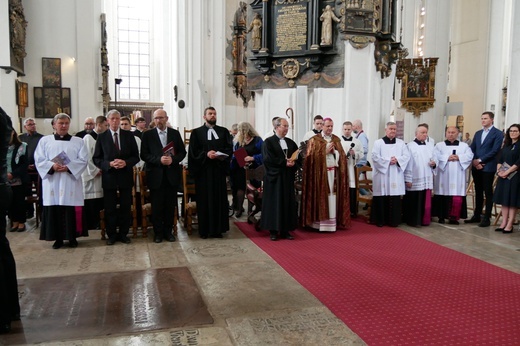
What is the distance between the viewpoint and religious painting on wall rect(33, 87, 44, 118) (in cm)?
1491

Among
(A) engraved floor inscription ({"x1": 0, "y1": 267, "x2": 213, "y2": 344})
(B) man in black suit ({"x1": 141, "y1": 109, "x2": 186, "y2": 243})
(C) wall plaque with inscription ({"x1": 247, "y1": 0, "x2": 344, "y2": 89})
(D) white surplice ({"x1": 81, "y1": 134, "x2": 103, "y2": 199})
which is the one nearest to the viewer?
(A) engraved floor inscription ({"x1": 0, "y1": 267, "x2": 213, "y2": 344})

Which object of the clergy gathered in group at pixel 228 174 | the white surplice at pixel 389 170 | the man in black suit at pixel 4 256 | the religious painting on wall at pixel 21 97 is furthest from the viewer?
the religious painting on wall at pixel 21 97

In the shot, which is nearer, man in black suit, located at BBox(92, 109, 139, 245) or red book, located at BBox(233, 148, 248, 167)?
man in black suit, located at BBox(92, 109, 139, 245)

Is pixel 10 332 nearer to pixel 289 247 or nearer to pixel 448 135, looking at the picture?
pixel 289 247

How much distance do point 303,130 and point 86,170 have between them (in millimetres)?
4342

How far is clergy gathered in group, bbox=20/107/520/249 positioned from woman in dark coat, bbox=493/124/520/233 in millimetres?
17

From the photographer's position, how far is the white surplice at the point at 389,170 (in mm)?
7285

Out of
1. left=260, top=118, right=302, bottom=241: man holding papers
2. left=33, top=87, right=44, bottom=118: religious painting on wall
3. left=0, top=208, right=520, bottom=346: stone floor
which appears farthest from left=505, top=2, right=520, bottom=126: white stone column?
left=33, top=87, right=44, bottom=118: religious painting on wall

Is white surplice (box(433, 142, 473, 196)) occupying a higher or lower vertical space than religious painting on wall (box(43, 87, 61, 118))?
lower

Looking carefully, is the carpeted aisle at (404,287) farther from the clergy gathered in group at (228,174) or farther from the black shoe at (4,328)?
the black shoe at (4,328)

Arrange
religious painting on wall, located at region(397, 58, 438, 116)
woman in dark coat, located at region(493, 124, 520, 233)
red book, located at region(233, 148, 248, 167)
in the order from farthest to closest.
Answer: religious painting on wall, located at region(397, 58, 438, 116), woman in dark coat, located at region(493, 124, 520, 233), red book, located at region(233, 148, 248, 167)

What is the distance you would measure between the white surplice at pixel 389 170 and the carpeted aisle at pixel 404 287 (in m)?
0.96

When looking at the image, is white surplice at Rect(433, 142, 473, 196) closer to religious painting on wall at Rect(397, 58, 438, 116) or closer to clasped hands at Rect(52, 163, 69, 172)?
clasped hands at Rect(52, 163, 69, 172)

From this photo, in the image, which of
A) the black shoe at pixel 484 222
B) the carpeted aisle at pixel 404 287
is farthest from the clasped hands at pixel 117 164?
the black shoe at pixel 484 222
